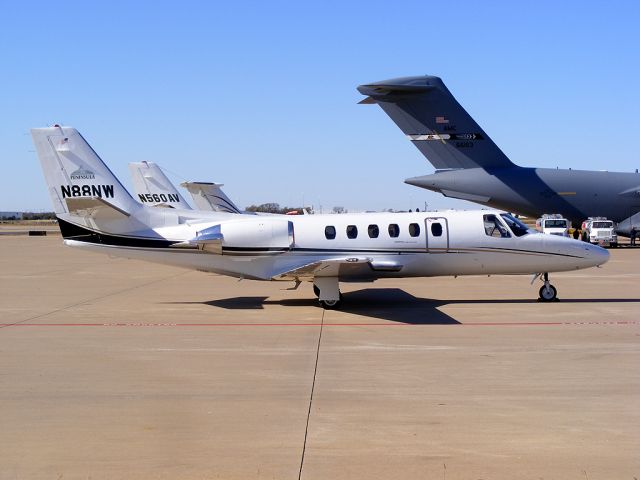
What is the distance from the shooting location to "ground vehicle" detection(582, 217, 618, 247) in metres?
44.2

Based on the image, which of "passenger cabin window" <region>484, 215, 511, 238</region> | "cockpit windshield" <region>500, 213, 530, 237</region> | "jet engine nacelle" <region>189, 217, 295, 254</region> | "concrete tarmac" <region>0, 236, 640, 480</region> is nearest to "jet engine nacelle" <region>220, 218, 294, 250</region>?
"jet engine nacelle" <region>189, 217, 295, 254</region>

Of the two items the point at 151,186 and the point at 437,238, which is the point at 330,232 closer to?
the point at 437,238

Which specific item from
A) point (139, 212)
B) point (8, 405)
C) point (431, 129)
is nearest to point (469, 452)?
point (8, 405)

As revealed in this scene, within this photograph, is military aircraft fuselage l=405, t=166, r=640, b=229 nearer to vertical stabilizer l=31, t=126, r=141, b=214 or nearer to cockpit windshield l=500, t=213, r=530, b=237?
cockpit windshield l=500, t=213, r=530, b=237

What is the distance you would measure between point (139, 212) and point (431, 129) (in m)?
20.5

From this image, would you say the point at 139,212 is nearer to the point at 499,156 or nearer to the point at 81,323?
the point at 81,323

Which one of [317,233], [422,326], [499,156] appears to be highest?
[499,156]

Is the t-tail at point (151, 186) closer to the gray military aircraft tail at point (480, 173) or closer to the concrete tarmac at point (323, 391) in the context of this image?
the gray military aircraft tail at point (480, 173)

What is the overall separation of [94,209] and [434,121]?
21271 mm

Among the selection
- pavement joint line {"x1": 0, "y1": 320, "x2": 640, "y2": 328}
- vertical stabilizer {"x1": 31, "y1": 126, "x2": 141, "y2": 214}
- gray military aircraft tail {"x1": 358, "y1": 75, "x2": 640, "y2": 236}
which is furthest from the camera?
gray military aircraft tail {"x1": 358, "y1": 75, "x2": 640, "y2": 236}

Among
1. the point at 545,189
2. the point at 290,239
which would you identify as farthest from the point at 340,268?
the point at 545,189

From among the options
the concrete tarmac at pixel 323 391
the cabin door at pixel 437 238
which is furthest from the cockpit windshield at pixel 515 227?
the concrete tarmac at pixel 323 391

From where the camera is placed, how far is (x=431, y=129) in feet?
111

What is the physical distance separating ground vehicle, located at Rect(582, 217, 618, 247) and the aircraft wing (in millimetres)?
32036
